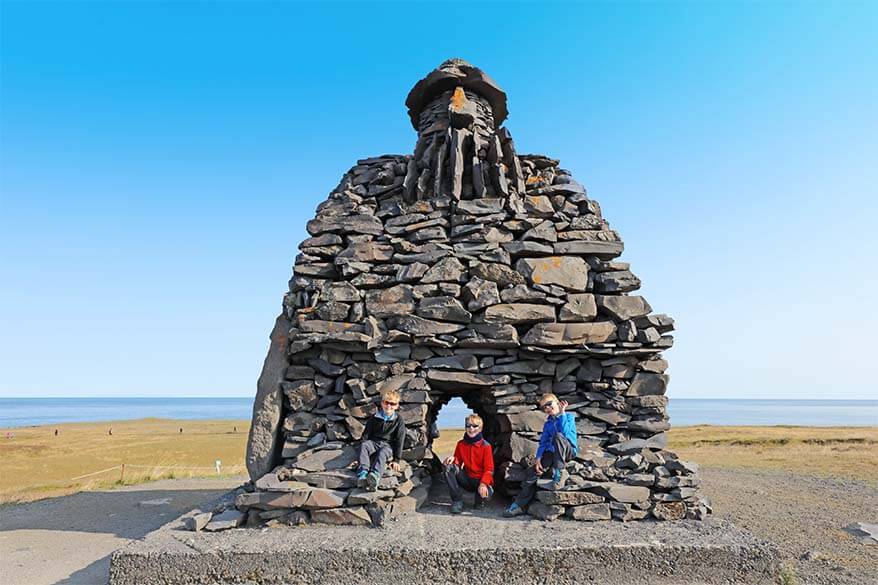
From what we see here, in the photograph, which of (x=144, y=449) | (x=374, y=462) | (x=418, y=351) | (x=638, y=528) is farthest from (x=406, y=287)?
(x=144, y=449)

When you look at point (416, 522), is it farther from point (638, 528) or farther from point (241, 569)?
point (638, 528)

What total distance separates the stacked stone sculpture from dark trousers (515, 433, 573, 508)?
0.64 ft

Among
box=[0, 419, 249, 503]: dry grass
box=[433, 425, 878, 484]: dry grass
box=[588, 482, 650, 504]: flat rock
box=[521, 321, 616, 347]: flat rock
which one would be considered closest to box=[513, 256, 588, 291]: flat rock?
box=[521, 321, 616, 347]: flat rock

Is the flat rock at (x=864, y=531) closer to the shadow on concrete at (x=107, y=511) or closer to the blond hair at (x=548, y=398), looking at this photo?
the blond hair at (x=548, y=398)

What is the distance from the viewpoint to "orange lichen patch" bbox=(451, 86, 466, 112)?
8.84 metres

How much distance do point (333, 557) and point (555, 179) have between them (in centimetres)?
629

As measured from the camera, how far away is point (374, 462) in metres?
6.56

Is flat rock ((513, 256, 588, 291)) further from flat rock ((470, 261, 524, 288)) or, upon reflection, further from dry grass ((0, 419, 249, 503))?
dry grass ((0, 419, 249, 503))

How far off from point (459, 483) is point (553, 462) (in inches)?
57.6

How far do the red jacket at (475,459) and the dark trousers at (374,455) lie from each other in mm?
1132

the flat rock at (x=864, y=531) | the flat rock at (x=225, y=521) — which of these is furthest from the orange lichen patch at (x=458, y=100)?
the flat rock at (x=864, y=531)

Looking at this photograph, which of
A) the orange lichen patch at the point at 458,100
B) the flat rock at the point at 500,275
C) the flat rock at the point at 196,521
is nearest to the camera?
the flat rock at the point at 196,521

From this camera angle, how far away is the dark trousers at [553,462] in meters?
6.48

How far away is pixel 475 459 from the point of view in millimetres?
7270
